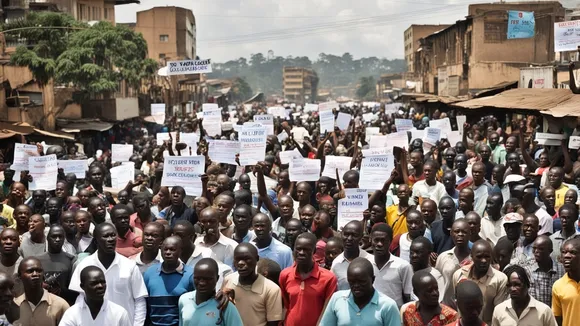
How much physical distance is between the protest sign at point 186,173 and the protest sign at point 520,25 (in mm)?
20467

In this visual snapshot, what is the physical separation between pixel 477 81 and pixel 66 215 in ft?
112

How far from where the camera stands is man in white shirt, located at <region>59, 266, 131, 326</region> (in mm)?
5848

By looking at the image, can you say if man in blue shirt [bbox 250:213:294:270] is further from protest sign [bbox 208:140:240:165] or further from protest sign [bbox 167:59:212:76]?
protest sign [bbox 167:59:212:76]

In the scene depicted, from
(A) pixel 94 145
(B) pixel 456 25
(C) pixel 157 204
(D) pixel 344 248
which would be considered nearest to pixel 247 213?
(D) pixel 344 248

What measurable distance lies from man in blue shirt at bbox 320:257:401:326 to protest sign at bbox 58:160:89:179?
7.86m

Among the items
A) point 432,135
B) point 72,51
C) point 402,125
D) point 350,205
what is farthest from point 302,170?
point 72,51

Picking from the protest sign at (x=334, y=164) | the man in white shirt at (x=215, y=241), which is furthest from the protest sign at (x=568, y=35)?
the man in white shirt at (x=215, y=241)

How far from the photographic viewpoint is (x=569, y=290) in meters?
6.56

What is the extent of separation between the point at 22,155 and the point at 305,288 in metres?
7.62

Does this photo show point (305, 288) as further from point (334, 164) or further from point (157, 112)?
point (157, 112)

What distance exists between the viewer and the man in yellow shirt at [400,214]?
9094 mm

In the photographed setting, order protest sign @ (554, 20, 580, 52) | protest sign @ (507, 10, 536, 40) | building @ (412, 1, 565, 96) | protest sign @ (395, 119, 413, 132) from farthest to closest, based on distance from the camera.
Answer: building @ (412, 1, 565, 96)
protest sign @ (507, 10, 536, 40)
protest sign @ (395, 119, 413, 132)
protest sign @ (554, 20, 580, 52)

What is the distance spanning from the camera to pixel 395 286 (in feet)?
22.6

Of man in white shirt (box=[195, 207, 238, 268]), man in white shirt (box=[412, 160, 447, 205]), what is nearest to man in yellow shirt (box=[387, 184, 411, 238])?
man in white shirt (box=[412, 160, 447, 205])
